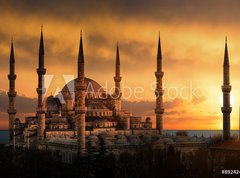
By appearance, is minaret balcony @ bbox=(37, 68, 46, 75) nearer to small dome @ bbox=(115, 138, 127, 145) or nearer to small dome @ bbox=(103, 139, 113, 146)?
small dome @ bbox=(103, 139, 113, 146)

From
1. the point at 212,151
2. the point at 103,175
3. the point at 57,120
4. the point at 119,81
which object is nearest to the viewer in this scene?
the point at 103,175

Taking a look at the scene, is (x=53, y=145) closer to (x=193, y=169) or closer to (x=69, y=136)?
(x=69, y=136)

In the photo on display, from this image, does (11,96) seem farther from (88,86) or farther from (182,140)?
(182,140)

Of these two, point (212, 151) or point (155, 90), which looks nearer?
point (212, 151)

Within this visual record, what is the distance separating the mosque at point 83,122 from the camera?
151ft

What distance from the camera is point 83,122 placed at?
44.3m

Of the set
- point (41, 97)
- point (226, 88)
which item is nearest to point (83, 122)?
point (41, 97)

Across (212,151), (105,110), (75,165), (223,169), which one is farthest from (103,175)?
(105,110)

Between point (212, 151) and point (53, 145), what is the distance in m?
15.2

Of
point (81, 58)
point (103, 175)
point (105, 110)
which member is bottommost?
point (103, 175)

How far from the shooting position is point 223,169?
113ft

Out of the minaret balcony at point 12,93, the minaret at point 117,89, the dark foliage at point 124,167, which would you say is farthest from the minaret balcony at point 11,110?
the dark foliage at point 124,167

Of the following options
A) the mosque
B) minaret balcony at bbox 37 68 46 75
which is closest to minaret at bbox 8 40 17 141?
the mosque

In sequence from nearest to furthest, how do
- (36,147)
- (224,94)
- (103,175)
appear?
(103,175) → (224,94) → (36,147)
